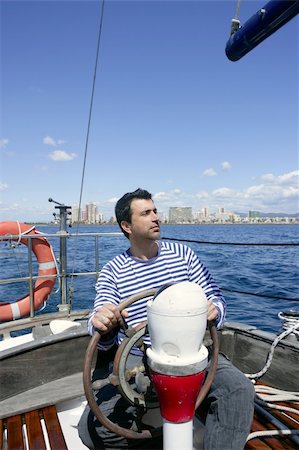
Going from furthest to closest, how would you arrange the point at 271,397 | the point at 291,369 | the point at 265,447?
the point at 291,369, the point at 271,397, the point at 265,447

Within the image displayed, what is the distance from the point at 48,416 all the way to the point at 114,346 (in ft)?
1.79

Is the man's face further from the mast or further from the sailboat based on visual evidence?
the mast

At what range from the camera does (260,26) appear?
1868 mm

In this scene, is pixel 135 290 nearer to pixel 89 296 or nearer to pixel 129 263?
pixel 129 263

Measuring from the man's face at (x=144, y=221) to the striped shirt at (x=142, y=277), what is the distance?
0.37ft

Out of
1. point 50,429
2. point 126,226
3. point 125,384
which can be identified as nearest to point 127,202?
point 126,226

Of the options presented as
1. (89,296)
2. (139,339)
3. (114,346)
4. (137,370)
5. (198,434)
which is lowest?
(89,296)

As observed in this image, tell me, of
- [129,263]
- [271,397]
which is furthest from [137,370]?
[271,397]

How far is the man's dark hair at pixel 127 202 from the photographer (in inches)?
75.4

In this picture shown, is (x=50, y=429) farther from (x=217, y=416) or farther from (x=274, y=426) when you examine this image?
(x=274, y=426)

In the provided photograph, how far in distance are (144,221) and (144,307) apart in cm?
43

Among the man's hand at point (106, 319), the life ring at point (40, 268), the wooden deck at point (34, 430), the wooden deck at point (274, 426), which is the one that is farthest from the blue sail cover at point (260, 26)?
the life ring at point (40, 268)

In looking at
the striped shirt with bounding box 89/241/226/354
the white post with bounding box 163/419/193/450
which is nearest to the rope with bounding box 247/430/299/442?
the striped shirt with bounding box 89/241/226/354

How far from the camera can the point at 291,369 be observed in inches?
85.3
